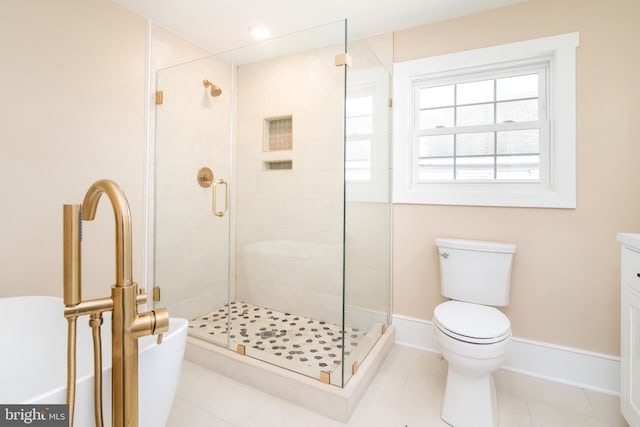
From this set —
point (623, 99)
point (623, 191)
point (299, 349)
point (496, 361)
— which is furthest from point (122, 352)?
point (623, 99)

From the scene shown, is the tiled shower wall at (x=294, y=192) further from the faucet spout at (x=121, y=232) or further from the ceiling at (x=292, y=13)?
the faucet spout at (x=121, y=232)

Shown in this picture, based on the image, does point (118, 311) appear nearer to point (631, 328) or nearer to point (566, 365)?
point (631, 328)

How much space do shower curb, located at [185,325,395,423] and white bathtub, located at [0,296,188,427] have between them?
2.51 ft

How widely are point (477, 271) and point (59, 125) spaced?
2.61 metres

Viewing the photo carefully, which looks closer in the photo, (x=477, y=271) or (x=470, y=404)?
(x=470, y=404)

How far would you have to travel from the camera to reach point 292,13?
2.12 meters

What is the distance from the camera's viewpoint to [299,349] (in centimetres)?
196

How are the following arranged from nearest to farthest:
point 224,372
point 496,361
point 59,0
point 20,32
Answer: point 496,361
point 20,32
point 59,0
point 224,372

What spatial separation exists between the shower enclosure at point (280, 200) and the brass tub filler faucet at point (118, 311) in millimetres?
1147

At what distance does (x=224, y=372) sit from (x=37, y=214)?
1.38m

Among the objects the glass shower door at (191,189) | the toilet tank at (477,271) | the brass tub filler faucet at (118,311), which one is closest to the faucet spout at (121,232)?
the brass tub filler faucet at (118,311)

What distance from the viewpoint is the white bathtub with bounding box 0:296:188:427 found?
1.01 m

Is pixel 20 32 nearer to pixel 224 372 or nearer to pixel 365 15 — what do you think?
pixel 365 15

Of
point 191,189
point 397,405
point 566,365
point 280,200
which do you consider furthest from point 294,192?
point 566,365
